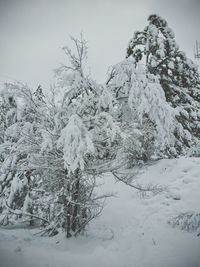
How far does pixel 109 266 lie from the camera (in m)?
4.37

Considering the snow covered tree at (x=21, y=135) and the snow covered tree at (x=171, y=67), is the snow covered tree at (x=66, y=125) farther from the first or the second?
the snow covered tree at (x=171, y=67)

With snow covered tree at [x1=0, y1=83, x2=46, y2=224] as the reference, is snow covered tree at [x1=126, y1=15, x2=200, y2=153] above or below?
above

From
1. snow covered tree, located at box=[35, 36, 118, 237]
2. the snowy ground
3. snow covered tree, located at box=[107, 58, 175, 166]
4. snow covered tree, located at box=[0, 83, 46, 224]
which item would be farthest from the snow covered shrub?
snow covered tree, located at box=[0, 83, 46, 224]

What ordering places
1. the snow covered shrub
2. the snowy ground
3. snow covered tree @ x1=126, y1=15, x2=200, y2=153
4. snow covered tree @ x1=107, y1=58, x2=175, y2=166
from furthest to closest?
snow covered tree @ x1=126, y1=15, x2=200, y2=153 → the snow covered shrub → snow covered tree @ x1=107, y1=58, x2=175, y2=166 → the snowy ground

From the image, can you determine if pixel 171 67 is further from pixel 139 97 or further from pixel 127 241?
pixel 127 241

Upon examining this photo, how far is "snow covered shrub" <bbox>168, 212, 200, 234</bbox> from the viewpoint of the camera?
17.5 ft

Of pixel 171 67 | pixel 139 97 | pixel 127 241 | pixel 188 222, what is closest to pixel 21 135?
pixel 139 97

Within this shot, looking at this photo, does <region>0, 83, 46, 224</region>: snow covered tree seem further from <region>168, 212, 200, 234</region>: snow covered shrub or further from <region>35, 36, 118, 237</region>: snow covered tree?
<region>168, 212, 200, 234</region>: snow covered shrub

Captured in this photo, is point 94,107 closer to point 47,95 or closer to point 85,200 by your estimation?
point 47,95

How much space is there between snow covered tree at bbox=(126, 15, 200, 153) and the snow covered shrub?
5.30 m

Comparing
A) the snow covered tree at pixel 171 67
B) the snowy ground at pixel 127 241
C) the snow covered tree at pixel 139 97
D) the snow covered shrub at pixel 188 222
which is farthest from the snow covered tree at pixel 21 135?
the snow covered tree at pixel 171 67

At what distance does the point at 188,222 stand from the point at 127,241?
177 centimetres

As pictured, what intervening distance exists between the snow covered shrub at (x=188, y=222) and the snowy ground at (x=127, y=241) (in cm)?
18

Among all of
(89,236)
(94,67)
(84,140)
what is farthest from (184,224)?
(94,67)
